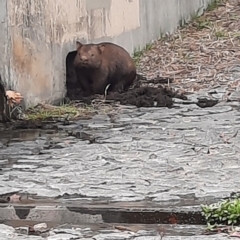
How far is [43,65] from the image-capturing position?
8570 mm

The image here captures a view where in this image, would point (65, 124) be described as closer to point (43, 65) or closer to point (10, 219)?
point (43, 65)

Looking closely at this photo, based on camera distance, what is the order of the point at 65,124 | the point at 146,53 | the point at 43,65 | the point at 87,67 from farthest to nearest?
1. the point at 146,53
2. the point at 87,67
3. the point at 43,65
4. the point at 65,124

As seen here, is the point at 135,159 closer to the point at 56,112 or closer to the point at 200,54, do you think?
the point at 56,112

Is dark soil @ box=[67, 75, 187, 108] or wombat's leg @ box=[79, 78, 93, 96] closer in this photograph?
dark soil @ box=[67, 75, 187, 108]

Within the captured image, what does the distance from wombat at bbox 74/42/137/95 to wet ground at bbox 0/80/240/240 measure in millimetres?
1375

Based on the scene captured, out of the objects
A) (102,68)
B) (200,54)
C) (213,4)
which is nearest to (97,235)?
(102,68)

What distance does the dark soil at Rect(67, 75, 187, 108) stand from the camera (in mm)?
8719

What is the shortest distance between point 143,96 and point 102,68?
820 millimetres

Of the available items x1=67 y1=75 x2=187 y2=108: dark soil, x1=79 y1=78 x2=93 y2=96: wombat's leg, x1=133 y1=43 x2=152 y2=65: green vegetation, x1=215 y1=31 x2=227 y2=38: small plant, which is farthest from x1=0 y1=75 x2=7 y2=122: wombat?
x1=215 y1=31 x2=227 y2=38: small plant

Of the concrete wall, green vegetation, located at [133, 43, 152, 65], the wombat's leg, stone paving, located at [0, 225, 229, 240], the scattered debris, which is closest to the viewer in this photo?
stone paving, located at [0, 225, 229, 240]

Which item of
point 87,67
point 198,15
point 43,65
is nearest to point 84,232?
point 43,65

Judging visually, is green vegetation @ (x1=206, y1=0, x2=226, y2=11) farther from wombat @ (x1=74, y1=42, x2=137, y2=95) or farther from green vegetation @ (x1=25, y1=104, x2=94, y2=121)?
green vegetation @ (x1=25, y1=104, x2=94, y2=121)

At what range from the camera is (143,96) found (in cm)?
899

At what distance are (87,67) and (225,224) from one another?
5352mm
